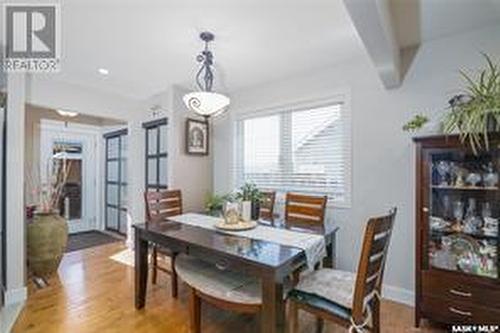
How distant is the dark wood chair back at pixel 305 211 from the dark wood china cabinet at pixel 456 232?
772 mm

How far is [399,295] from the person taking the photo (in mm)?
2646

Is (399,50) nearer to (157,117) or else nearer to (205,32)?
(205,32)

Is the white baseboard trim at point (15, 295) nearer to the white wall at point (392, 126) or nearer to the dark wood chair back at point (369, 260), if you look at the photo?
the dark wood chair back at point (369, 260)

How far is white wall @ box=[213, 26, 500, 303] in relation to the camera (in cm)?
242

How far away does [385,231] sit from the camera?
1637mm

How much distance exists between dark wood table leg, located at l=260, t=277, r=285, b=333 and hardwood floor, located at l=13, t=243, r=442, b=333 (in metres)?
0.70

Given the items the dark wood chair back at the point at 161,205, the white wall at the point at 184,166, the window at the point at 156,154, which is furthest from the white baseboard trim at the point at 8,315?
the window at the point at 156,154

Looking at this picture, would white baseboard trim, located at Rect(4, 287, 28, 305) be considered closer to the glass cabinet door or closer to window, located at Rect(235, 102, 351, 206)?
window, located at Rect(235, 102, 351, 206)

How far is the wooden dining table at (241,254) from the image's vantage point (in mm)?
1588

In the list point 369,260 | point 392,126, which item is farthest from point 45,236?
point 392,126

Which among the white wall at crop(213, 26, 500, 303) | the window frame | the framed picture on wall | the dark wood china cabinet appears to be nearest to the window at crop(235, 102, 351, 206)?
the window frame

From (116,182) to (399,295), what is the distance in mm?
4977

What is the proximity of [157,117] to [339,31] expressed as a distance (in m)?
2.83

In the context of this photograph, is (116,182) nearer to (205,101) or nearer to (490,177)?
(205,101)
